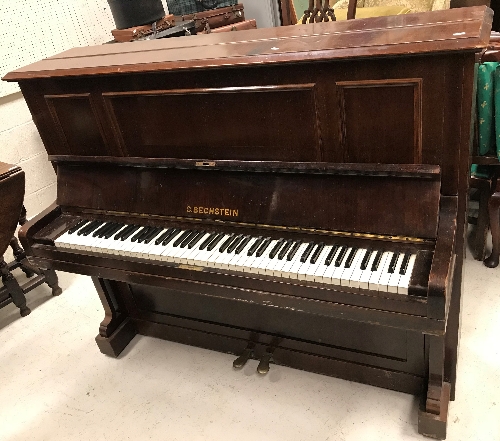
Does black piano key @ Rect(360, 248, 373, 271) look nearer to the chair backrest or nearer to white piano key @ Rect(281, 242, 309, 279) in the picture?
white piano key @ Rect(281, 242, 309, 279)

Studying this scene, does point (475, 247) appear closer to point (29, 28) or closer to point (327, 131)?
point (327, 131)

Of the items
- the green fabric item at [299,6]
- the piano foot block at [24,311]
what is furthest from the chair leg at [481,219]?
the green fabric item at [299,6]

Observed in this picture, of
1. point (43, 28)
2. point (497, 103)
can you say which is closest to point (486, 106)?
point (497, 103)

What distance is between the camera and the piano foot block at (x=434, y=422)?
1.69 m

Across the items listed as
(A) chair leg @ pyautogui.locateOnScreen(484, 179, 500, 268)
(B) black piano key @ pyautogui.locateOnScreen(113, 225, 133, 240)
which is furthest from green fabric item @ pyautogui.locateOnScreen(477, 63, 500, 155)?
(B) black piano key @ pyautogui.locateOnScreen(113, 225, 133, 240)

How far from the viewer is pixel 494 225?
2.43 m

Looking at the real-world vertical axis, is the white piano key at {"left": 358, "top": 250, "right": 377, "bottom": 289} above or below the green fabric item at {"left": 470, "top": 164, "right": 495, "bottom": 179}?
above

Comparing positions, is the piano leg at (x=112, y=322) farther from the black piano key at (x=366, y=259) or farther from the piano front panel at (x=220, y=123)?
the black piano key at (x=366, y=259)

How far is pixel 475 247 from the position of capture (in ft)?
8.63

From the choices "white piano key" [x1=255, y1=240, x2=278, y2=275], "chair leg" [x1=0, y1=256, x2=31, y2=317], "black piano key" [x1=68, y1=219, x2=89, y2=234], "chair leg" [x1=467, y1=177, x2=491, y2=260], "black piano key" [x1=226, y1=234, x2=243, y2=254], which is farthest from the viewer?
"chair leg" [x1=0, y1=256, x2=31, y2=317]

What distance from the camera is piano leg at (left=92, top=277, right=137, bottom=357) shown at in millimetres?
2342

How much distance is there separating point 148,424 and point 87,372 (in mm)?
527

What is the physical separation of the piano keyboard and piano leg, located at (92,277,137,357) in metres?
0.47

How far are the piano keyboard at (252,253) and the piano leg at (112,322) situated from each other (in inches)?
18.6
